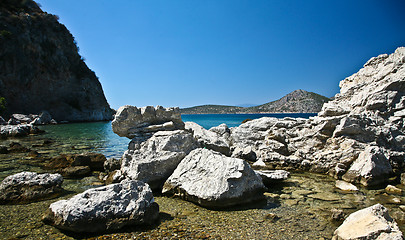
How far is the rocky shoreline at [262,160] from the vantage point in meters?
5.80

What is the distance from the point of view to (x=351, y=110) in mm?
14078

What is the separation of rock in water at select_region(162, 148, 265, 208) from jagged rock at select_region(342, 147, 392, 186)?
4655mm

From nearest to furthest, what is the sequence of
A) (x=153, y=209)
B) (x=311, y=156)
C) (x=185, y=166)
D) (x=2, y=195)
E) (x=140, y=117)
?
(x=153, y=209) → (x=2, y=195) → (x=185, y=166) → (x=140, y=117) → (x=311, y=156)

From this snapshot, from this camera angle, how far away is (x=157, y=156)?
943 cm

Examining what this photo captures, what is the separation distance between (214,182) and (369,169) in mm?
7002

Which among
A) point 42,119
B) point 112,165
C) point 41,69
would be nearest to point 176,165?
point 112,165

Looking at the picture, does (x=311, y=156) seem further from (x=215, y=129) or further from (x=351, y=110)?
(x=215, y=129)

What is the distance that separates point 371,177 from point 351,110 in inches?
251

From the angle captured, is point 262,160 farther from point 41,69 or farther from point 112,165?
point 41,69

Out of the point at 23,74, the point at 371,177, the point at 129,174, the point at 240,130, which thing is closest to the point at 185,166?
the point at 129,174

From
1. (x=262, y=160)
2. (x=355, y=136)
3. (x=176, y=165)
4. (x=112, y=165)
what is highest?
(x=355, y=136)

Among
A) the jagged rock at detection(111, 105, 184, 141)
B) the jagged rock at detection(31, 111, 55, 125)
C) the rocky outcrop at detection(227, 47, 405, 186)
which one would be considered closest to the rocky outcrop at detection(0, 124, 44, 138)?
the jagged rock at detection(31, 111, 55, 125)

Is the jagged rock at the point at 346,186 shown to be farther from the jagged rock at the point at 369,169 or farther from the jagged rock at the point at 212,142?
the jagged rock at the point at 212,142

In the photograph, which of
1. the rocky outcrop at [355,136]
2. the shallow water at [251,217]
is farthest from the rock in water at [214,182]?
the rocky outcrop at [355,136]
